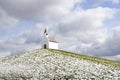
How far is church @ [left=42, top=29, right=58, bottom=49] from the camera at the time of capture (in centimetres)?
9069

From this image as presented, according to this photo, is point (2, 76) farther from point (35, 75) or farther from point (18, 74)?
point (35, 75)

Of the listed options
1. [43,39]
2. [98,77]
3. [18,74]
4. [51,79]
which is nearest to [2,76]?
[18,74]

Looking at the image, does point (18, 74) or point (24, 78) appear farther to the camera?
point (18, 74)

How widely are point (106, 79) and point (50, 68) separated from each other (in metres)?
13.6

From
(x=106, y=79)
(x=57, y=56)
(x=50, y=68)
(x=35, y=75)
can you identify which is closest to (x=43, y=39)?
(x=57, y=56)

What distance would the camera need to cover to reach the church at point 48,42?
90.7 m

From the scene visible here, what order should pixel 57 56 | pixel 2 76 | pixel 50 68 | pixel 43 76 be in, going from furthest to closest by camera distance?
pixel 57 56
pixel 50 68
pixel 2 76
pixel 43 76

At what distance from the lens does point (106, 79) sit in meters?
32.4

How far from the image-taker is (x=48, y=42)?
9075cm

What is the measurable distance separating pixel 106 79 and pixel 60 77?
21.1 feet

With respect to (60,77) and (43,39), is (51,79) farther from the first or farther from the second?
(43,39)

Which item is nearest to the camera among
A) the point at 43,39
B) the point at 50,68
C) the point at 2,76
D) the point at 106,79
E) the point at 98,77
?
the point at 106,79

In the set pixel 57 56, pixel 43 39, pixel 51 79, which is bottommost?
pixel 51 79

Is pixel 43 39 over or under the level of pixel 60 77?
over
